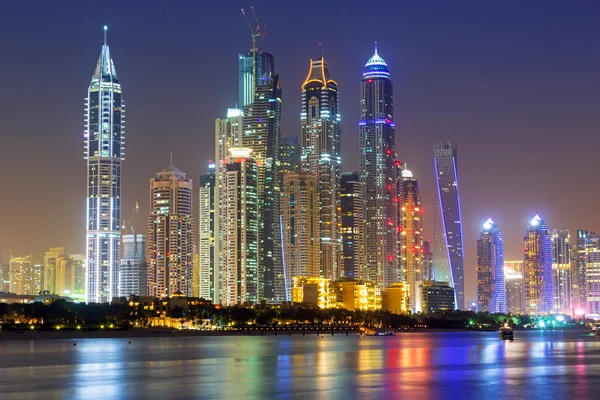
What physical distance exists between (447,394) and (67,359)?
182 feet

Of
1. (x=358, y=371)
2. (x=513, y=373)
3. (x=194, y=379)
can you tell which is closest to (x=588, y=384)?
(x=513, y=373)

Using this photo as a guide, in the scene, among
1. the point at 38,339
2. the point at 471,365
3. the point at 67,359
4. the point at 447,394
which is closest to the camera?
the point at 447,394

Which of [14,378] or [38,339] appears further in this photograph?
[38,339]

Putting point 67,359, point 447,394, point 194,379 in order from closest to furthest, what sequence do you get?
point 447,394 → point 194,379 → point 67,359

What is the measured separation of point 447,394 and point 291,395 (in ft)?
32.1

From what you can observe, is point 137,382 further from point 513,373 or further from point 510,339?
point 510,339

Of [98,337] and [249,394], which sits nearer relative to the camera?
[249,394]

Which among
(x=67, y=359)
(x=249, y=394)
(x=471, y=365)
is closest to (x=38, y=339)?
(x=67, y=359)

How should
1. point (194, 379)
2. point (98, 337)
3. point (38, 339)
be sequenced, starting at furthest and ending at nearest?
1. point (98, 337)
2. point (38, 339)
3. point (194, 379)

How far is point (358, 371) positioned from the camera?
8119 centimetres

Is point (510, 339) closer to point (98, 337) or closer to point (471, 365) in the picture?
point (98, 337)

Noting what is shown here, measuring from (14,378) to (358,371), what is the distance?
28068mm

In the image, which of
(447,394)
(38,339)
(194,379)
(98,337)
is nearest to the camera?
(447,394)

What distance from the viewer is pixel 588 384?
222 feet
